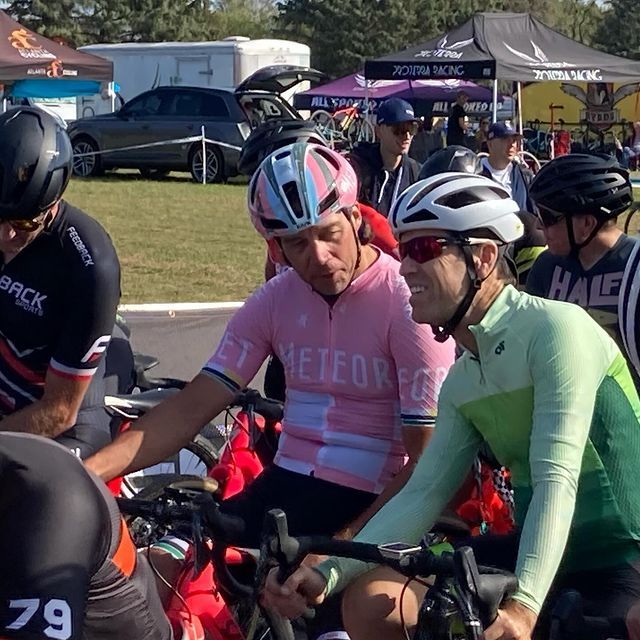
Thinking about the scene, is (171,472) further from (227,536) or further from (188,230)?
(188,230)

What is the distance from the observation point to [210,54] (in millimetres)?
35844

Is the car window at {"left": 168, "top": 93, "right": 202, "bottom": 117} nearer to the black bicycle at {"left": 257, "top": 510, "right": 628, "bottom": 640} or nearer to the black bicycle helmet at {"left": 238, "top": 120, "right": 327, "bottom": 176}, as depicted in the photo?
the black bicycle helmet at {"left": 238, "top": 120, "right": 327, "bottom": 176}

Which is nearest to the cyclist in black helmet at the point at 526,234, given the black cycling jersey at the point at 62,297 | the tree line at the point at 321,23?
the black cycling jersey at the point at 62,297

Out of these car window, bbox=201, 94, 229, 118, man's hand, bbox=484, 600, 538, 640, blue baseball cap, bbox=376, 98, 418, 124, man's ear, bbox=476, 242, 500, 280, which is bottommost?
car window, bbox=201, 94, 229, 118

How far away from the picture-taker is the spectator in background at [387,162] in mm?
8391

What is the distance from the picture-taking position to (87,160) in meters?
26.2

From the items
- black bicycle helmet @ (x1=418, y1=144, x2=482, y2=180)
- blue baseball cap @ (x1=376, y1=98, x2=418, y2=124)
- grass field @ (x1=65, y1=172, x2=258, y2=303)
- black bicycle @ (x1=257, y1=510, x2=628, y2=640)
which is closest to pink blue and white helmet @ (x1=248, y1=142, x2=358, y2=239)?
black bicycle @ (x1=257, y1=510, x2=628, y2=640)

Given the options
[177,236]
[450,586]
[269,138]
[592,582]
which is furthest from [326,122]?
[450,586]

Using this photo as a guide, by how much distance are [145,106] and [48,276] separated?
73.3 ft

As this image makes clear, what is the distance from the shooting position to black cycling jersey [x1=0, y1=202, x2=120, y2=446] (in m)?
4.43

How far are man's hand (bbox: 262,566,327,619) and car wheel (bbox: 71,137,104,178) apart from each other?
941 inches

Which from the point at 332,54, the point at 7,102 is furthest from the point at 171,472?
the point at 332,54

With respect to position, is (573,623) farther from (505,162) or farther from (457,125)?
(457,125)

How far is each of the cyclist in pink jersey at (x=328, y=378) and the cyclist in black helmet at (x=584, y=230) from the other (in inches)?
59.3
